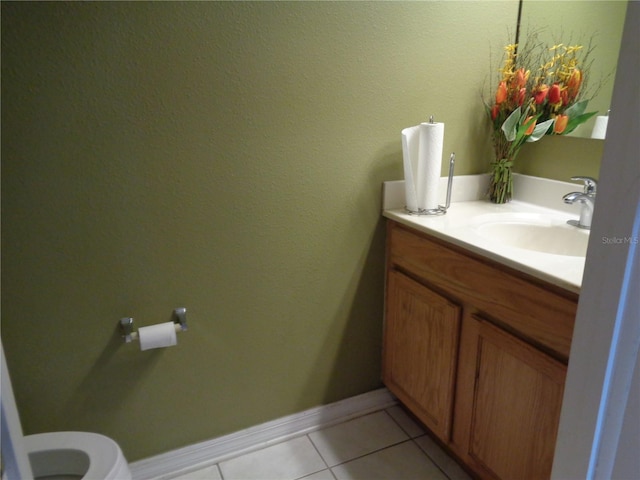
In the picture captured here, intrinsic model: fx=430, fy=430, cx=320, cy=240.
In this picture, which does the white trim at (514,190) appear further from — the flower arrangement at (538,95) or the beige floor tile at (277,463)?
the beige floor tile at (277,463)

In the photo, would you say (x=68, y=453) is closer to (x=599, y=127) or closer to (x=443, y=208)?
(x=443, y=208)

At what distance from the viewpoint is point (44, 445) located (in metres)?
1.14

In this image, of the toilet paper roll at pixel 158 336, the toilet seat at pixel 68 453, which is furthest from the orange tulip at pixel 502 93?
the toilet seat at pixel 68 453

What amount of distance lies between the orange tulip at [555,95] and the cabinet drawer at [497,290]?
684 millimetres

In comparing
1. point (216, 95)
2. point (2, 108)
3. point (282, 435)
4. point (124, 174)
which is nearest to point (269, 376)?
point (282, 435)

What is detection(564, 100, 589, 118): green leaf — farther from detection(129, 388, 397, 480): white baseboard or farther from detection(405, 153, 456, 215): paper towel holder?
detection(129, 388, 397, 480): white baseboard

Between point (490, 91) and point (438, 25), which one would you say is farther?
point (490, 91)

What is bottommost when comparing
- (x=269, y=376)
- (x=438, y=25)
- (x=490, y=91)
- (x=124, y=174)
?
(x=269, y=376)

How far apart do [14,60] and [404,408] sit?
179cm

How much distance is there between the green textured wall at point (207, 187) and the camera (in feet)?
3.80

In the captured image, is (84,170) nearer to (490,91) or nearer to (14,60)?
(14,60)

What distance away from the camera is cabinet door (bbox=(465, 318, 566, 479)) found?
1.07 meters

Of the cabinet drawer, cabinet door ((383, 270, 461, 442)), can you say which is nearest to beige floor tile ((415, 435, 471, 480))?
cabinet door ((383, 270, 461, 442))

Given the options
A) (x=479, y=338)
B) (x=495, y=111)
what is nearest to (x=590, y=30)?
(x=495, y=111)
